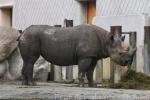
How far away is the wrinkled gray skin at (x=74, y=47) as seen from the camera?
15039 mm

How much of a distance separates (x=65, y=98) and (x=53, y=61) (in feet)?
14.6

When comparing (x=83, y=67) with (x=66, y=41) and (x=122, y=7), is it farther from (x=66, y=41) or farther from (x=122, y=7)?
(x=122, y=7)

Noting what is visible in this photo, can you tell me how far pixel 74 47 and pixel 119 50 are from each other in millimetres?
1199

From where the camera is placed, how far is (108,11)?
69.6ft

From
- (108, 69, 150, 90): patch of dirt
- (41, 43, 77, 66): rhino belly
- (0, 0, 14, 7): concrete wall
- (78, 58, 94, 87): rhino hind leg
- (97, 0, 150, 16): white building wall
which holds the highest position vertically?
(0, 0, 14, 7): concrete wall

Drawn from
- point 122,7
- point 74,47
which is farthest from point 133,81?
point 122,7

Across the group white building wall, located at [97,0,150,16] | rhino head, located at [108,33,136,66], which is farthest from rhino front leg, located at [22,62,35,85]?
white building wall, located at [97,0,150,16]

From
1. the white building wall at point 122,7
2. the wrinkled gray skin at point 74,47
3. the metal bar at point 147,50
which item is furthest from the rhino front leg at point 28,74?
the white building wall at point 122,7

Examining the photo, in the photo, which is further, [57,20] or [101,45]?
[57,20]

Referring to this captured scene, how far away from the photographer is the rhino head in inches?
588

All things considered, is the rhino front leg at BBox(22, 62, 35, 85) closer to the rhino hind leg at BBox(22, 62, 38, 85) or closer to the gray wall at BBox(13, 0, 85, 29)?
the rhino hind leg at BBox(22, 62, 38, 85)

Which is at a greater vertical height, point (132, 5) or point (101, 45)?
point (132, 5)

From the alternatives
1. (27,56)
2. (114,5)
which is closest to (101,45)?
(27,56)

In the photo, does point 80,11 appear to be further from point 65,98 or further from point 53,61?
point 65,98
